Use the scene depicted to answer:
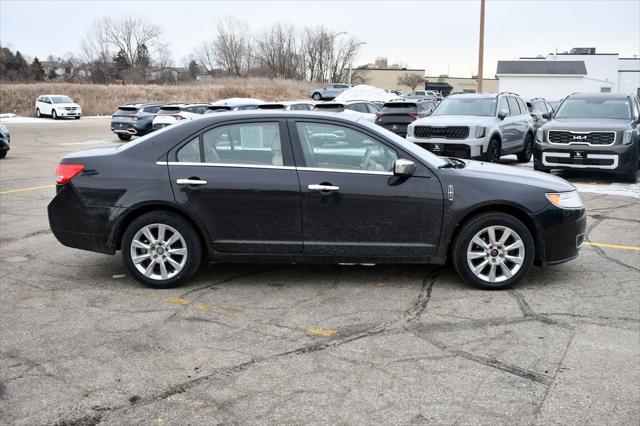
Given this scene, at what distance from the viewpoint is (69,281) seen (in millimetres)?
5934

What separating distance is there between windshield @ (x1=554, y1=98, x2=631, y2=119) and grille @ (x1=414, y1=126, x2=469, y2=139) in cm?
227

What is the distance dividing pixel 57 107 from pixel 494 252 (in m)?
42.0

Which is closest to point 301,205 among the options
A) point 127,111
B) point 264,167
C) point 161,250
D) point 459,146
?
point 264,167

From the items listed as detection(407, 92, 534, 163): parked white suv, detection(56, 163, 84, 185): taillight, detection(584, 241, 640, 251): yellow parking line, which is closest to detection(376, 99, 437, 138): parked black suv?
detection(407, 92, 534, 163): parked white suv

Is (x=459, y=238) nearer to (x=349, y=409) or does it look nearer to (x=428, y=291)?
(x=428, y=291)

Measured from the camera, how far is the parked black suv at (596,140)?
12.5 meters

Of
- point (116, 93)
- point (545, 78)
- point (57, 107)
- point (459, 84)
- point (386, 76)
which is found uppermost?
point (386, 76)

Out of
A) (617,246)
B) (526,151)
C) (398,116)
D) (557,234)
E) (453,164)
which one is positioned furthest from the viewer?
(398,116)

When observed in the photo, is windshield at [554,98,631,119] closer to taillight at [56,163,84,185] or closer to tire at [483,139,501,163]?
tire at [483,139,501,163]

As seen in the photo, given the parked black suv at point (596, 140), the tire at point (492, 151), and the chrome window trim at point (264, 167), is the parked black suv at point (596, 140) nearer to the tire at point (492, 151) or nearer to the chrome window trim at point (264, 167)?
the tire at point (492, 151)

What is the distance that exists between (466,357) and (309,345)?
1088 millimetres

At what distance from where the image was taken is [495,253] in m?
5.59

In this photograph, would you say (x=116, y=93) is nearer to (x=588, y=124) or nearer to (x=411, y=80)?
(x=588, y=124)

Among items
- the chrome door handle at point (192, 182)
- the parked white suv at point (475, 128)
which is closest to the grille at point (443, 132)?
the parked white suv at point (475, 128)
